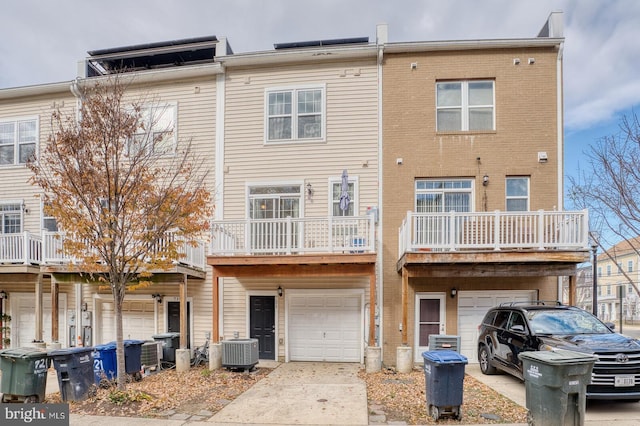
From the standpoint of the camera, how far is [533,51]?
462 inches

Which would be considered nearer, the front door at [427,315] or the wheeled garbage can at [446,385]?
the wheeled garbage can at [446,385]

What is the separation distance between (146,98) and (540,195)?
1232cm

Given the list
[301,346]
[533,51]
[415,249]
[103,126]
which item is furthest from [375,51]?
[301,346]

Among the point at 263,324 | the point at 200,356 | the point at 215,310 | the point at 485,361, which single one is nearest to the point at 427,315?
the point at 485,361

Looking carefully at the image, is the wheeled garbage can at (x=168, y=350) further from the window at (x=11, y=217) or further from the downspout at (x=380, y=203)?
the window at (x=11, y=217)

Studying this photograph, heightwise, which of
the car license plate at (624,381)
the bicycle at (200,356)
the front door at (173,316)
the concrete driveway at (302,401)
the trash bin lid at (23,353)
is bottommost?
the bicycle at (200,356)

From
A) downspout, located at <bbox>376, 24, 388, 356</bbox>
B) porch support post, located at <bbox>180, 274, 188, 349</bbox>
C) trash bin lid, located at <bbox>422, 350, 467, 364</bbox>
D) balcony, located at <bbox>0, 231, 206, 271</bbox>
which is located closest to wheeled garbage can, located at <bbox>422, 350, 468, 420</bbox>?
trash bin lid, located at <bbox>422, 350, 467, 364</bbox>

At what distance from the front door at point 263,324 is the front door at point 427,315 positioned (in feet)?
13.8

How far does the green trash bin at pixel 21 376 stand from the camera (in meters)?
7.07

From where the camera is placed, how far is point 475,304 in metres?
11.5

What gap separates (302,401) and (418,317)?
5159 mm

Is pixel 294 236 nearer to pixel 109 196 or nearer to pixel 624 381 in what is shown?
pixel 109 196

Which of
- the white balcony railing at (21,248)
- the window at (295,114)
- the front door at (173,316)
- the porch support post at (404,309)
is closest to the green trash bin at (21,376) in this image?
the front door at (173,316)

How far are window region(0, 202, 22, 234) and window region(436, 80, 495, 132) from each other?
1413cm
